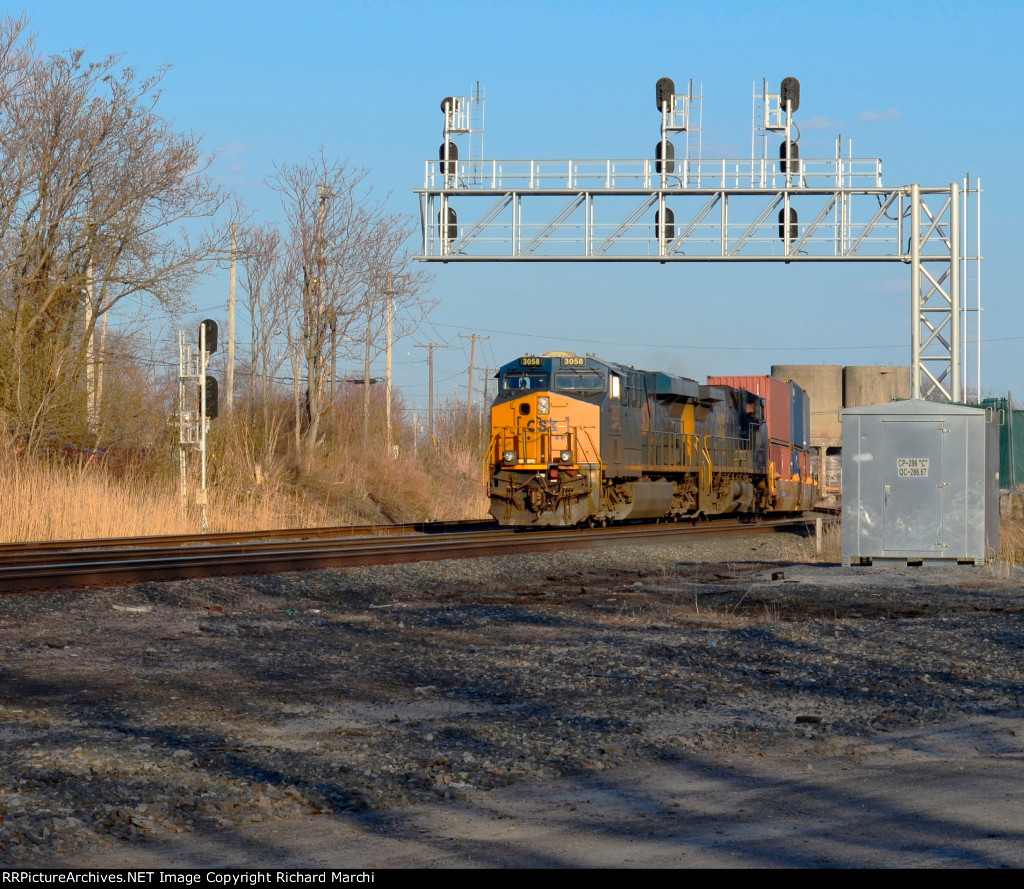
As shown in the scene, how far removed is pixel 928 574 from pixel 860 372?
4056 centimetres

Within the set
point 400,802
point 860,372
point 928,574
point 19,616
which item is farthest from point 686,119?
point 860,372

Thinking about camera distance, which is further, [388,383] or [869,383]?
[869,383]

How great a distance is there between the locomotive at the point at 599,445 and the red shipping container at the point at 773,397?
3.98m

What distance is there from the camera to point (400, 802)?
4805 millimetres

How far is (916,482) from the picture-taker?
14844 mm

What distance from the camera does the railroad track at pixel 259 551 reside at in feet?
41.6

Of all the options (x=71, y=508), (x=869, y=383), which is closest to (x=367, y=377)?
(x=71, y=508)

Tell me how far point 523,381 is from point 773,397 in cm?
1110

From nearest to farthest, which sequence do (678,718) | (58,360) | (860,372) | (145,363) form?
(678,718) → (58,360) → (145,363) → (860,372)

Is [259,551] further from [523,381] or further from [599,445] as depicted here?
[523,381]

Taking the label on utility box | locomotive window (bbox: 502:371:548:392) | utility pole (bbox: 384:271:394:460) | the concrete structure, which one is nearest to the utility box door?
the label on utility box

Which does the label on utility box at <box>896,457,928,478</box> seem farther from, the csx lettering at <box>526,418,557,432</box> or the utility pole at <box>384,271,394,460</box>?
the utility pole at <box>384,271,394,460</box>

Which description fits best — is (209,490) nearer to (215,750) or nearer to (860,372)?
(215,750)

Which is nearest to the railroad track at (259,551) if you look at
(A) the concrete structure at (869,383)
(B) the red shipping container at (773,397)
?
(B) the red shipping container at (773,397)
